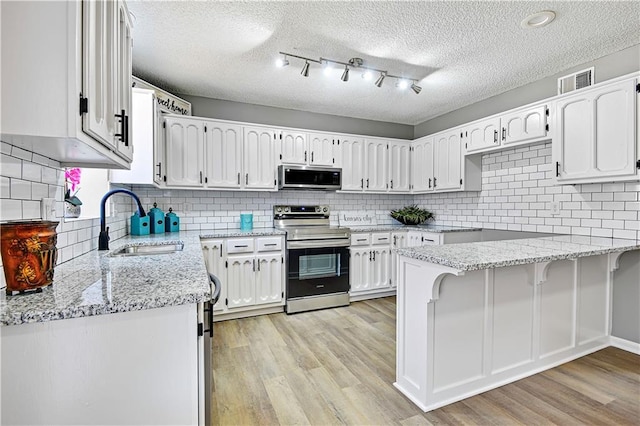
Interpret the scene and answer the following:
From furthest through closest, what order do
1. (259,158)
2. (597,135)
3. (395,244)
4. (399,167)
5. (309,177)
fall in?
(399,167)
(395,244)
(309,177)
(259,158)
(597,135)

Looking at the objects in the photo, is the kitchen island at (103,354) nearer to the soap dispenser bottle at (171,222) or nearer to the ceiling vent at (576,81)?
the soap dispenser bottle at (171,222)

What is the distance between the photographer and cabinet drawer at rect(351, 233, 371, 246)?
392 centimetres

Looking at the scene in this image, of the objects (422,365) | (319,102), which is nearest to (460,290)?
(422,365)

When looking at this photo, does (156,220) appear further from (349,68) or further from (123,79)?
(349,68)

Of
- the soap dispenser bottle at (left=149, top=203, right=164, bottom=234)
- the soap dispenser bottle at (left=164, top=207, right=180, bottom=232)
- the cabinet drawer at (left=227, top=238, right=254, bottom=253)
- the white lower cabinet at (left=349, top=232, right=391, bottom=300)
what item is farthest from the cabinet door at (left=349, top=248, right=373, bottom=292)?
the soap dispenser bottle at (left=149, top=203, right=164, bottom=234)

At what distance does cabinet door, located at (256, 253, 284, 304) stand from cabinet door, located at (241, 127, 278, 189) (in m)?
0.87

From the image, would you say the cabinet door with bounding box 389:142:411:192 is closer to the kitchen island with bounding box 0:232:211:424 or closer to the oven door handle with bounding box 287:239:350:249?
the oven door handle with bounding box 287:239:350:249

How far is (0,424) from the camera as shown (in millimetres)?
896

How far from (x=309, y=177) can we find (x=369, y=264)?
1337 millimetres

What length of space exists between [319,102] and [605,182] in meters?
2.98

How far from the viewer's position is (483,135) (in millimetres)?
3564

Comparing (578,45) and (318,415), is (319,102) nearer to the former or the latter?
(578,45)

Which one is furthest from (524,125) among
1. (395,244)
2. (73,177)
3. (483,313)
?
(73,177)

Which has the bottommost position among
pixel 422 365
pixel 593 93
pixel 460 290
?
pixel 422 365
